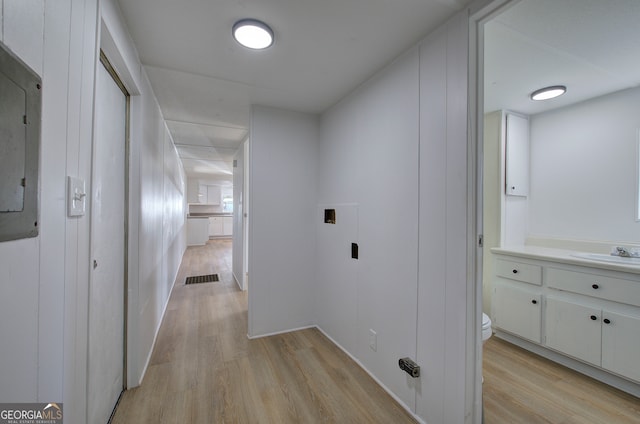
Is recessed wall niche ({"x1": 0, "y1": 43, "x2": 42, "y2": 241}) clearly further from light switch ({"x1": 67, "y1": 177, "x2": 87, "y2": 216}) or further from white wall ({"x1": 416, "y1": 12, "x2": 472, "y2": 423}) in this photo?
white wall ({"x1": 416, "y1": 12, "x2": 472, "y2": 423})

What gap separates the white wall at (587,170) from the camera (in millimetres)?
2189

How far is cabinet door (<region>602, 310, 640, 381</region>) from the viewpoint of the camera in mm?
1760

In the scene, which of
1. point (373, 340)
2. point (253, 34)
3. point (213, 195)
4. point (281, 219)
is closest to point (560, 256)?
point (373, 340)

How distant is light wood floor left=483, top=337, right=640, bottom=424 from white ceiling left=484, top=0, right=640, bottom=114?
231 cm

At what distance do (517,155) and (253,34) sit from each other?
9.29 feet

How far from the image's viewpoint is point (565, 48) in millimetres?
1641

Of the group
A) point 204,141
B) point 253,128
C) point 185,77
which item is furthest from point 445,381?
point 204,141

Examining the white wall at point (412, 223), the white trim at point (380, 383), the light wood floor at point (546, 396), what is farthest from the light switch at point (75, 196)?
the light wood floor at point (546, 396)

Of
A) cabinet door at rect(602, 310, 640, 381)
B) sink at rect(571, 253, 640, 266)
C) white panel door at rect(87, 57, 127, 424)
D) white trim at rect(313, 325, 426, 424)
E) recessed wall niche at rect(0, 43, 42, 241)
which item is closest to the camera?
recessed wall niche at rect(0, 43, 42, 241)

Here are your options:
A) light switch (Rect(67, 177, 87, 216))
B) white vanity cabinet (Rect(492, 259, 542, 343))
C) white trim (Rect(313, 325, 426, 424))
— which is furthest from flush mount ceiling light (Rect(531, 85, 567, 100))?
light switch (Rect(67, 177, 87, 216))

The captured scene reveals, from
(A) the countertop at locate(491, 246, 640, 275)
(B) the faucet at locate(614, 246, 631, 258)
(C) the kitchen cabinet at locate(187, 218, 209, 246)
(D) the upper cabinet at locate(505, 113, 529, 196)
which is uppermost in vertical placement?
(D) the upper cabinet at locate(505, 113, 529, 196)

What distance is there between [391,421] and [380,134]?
1.91 m

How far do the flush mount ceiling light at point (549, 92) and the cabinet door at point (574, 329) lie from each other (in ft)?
5.81

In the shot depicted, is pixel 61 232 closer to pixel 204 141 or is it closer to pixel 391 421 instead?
pixel 391 421
